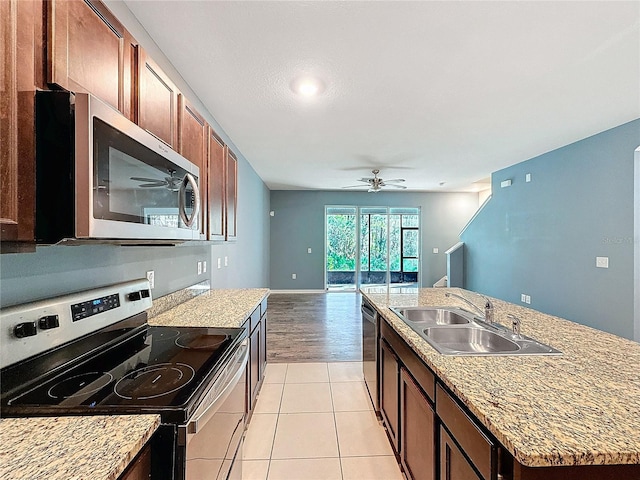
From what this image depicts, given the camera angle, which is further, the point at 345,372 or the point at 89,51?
the point at 345,372

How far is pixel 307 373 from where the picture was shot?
3.08 m

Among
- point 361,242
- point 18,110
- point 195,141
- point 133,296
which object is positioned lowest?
point 133,296

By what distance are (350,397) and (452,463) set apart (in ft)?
5.50

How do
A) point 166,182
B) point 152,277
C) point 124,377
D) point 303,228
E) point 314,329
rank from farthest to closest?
point 303,228, point 314,329, point 152,277, point 166,182, point 124,377

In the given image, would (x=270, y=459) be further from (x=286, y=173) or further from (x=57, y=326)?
(x=286, y=173)

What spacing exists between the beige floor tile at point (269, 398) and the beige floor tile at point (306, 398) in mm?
46

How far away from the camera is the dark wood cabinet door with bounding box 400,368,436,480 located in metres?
1.25

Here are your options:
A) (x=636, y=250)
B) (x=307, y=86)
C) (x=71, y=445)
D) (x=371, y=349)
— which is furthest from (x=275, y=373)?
(x=636, y=250)

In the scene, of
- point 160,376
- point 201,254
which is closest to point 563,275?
point 201,254

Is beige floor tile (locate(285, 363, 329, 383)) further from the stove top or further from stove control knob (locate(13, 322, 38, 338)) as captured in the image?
stove control knob (locate(13, 322, 38, 338))

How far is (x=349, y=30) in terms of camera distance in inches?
70.6

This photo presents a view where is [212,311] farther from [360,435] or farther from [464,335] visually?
[464,335]

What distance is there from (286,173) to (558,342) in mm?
5052

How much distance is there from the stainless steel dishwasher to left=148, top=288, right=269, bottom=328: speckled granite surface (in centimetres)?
92
